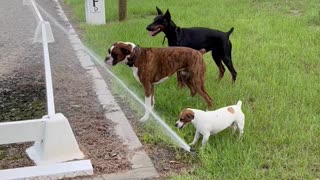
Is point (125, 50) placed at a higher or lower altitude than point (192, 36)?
higher

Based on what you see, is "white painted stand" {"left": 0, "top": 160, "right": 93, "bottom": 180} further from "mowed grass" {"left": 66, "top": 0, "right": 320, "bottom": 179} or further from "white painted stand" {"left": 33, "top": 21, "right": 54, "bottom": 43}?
"white painted stand" {"left": 33, "top": 21, "right": 54, "bottom": 43}

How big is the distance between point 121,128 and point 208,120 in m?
1.06

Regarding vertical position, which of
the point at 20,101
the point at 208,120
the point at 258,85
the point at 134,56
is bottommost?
the point at 20,101

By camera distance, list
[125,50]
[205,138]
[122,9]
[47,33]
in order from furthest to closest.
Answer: [122,9] → [47,33] → [125,50] → [205,138]

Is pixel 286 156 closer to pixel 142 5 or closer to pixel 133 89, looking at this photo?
pixel 133 89

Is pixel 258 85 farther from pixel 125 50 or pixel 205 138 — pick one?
pixel 205 138

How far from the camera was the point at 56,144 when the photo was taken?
407 cm

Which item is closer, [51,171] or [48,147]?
[51,171]

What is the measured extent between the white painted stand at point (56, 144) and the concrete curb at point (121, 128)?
16.0 inches

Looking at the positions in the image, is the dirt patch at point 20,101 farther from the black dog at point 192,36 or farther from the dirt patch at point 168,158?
the black dog at point 192,36

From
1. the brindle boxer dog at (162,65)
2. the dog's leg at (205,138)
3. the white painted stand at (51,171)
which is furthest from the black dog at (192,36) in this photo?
the white painted stand at (51,171)

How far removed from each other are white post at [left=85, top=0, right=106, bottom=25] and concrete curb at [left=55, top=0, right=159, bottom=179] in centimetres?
188

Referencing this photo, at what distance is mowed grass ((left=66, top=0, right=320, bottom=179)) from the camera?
3.97m

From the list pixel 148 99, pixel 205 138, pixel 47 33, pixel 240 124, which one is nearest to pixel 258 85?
pixel 148 99
